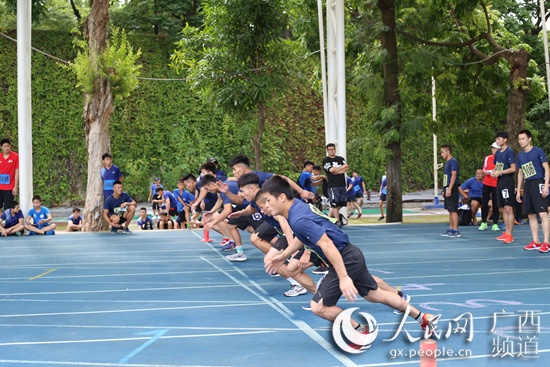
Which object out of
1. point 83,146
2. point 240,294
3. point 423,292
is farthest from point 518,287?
point 83,146

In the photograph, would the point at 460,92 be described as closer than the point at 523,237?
No

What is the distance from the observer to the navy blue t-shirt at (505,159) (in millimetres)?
13289

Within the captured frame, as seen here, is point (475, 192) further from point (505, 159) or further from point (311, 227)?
point (311, 227)

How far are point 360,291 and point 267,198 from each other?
1041 millimetres

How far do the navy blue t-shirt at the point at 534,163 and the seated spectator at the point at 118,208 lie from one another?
28.8ft

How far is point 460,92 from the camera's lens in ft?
71.4

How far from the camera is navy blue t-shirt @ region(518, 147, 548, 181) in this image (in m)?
12.2

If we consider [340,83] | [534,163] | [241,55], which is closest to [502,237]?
[534,163]

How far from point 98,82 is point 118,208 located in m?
3.89

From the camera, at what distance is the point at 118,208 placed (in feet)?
58.0

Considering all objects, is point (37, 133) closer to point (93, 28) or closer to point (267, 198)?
point (93, 28)

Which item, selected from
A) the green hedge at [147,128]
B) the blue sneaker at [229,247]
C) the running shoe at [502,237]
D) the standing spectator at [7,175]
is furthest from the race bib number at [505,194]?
the green hedge at [147,128]

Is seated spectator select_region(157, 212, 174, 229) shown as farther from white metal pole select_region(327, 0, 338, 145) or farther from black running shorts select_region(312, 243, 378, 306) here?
black running shorts select_region(312, 243, 378, 306)

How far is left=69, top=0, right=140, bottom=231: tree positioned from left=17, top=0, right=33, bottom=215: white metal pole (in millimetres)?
1593
